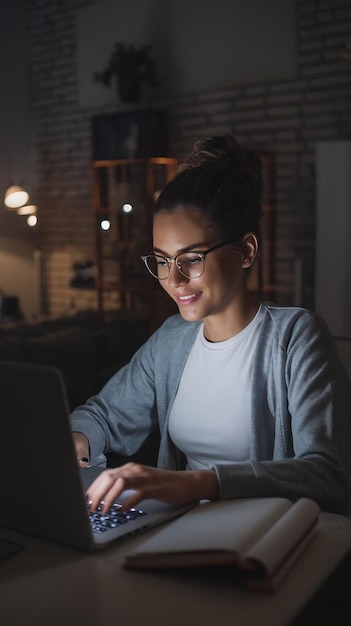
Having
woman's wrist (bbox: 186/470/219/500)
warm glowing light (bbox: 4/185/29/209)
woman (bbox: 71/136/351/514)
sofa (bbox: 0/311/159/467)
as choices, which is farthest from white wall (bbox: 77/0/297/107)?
woman's wrist (bbox: 186/470/219/500)

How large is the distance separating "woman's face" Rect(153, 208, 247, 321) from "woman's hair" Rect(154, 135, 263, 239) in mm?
24

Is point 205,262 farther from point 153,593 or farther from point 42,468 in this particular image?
point 153,593

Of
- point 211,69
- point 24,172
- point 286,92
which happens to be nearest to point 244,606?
point 286,92

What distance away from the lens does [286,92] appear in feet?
13.0

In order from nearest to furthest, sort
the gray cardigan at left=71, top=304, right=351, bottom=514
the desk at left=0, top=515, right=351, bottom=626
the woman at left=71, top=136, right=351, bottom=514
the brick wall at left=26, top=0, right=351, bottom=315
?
the desk at left=0, top=515, right=351, bottom=626 < the gray cardigan at left=71, top=304, right=351, bottom=514 < the woman at left=71, top=136, right=351, bottom=514 < the brick wall at left=26, top=0, right=351, bottom=315

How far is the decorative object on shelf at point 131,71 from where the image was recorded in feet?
14.5

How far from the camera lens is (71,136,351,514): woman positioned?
123 centimetres

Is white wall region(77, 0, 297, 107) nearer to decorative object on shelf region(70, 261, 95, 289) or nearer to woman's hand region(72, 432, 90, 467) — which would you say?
decorative object on shelf region(70, 261, 95, 289)

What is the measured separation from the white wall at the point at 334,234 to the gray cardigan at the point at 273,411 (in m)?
2.02

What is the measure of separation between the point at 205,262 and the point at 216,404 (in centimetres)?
27

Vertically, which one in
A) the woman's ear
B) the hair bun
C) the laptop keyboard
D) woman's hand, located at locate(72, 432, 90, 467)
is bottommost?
woman's hand, located at locate(72, 432, 90, 467)

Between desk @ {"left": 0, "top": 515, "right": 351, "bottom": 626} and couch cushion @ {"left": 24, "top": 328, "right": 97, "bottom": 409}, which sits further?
couch cushion @ {"left": 24, "top": 328, "right": 97, "bottom": 409}

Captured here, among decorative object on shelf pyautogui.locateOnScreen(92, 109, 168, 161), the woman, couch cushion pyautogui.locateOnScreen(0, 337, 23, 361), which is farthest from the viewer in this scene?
decorative object on shelf pyautogui.locateOnScreen(92, 109, 168, 161)

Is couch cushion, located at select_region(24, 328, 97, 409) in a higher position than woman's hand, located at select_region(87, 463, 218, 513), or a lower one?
lower
